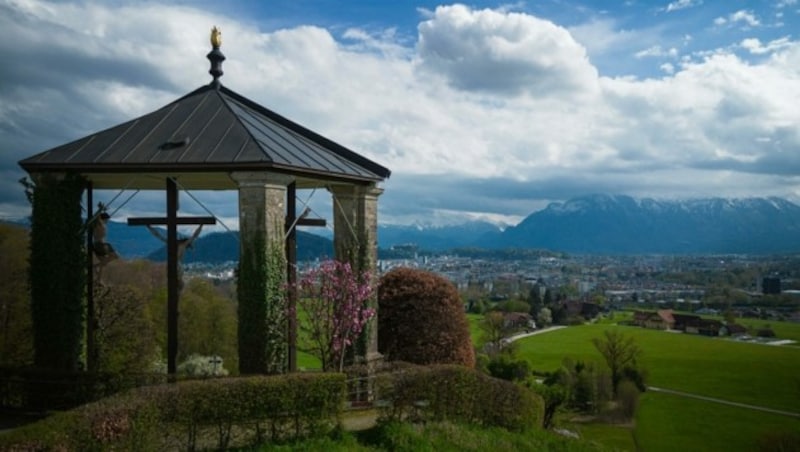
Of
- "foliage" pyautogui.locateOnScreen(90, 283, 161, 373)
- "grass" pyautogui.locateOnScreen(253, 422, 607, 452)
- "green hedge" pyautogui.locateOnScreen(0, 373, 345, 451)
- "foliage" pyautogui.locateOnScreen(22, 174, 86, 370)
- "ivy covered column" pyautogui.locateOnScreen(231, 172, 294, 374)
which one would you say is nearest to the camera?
"green hedge" pyautogui.locateOnScreen(0, 373, 345, 451)

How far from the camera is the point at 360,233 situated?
13.7 m

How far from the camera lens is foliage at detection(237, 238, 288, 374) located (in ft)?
34.9

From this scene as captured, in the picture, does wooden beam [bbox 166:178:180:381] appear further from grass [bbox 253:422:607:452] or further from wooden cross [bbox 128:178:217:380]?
grass [bbox 253:422:607:452]

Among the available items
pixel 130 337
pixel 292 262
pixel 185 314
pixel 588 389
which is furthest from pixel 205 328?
pixel 588 389

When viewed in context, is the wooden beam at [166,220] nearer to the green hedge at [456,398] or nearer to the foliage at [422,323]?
the green hedge at [456,398]

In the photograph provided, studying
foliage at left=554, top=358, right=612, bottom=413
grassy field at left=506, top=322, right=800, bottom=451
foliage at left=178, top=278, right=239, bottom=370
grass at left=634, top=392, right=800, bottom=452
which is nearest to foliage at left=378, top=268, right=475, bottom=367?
grassy field at left=506, top=322, right=800, bottom=451

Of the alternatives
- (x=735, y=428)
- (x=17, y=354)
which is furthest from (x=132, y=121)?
(x=735, y=428)

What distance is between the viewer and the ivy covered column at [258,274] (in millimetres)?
10609

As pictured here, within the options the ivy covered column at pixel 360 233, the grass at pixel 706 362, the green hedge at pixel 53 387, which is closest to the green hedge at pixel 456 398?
the ivy covered column at pixel 360 233

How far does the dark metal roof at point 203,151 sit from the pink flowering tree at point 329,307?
6.69 feet

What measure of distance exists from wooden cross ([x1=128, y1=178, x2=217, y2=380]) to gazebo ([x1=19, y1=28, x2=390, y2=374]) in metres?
0.02

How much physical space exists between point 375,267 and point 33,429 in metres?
8.39

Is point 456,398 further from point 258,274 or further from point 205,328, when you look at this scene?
point 205,328

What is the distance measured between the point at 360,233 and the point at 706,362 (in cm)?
5186
